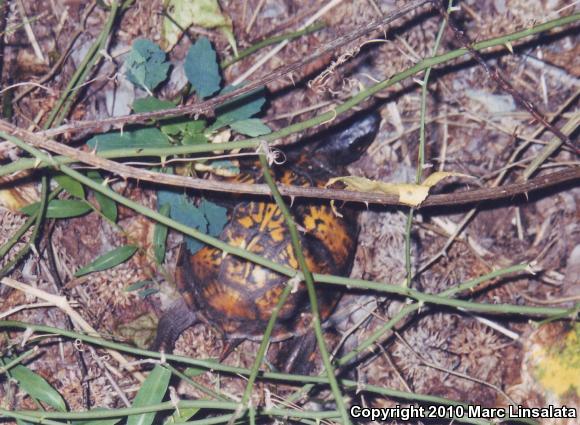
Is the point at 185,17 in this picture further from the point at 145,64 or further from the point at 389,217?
the point at 389,217

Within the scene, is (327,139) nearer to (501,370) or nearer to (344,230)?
(344,230)

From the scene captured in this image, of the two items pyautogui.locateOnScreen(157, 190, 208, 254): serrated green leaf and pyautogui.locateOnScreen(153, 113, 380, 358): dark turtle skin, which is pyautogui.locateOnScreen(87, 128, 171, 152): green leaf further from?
pyautogui.locateOnScreen(153, 113, 380, 358): dark turtle skin

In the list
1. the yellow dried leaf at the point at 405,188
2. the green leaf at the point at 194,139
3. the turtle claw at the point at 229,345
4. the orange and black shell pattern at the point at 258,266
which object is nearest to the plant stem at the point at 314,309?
the yellow dried leaf at the point at 405,188

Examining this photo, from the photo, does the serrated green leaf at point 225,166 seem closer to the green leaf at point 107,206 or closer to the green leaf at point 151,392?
the green leaf at point 107,206

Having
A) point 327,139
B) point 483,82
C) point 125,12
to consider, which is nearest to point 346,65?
point 327,139

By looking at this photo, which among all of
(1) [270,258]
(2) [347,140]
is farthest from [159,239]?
(2) [347,140]
